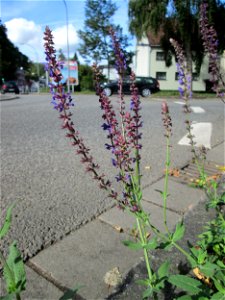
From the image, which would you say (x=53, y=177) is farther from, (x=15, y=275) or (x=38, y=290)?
(x=15, y=275)

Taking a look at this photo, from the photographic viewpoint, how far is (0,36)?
215 cm

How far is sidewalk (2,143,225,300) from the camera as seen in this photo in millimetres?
2240

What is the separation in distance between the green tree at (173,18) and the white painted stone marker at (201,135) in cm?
1990

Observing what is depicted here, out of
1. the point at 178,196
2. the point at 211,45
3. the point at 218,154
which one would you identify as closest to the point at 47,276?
the point at 178,196

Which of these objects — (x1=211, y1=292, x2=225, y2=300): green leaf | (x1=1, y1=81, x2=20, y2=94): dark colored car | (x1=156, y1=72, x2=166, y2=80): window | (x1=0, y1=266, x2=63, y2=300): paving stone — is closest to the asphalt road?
(x1=0, y1=266, x2=63, y2=300): paving stone

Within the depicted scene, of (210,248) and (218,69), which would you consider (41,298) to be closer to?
(210,248)

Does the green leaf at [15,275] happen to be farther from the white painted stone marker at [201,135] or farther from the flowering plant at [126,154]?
the white painted stone marker at [201,135]

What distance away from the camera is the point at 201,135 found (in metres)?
7.89

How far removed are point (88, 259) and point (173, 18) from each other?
29.5 m

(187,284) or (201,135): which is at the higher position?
(187,284)

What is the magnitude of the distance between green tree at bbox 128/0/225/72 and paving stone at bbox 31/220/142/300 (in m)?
26.7

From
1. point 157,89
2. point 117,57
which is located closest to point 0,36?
point 117,57

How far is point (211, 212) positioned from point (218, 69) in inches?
56.8

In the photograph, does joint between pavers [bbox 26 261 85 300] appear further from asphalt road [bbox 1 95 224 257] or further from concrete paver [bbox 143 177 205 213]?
concrete paver [bbox 143 177 205 213]
